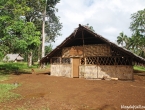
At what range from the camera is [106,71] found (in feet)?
51.9

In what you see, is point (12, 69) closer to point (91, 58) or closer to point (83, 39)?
point (83, 39)

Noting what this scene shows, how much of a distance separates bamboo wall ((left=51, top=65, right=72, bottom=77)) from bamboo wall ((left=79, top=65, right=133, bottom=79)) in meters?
1.50

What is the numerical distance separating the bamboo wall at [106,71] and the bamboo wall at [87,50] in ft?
4.30

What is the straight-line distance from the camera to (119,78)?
1544cm

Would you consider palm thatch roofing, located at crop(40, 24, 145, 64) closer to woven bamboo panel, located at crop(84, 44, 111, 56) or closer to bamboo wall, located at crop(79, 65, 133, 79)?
woven bamboo panel, located at crop(84, 44, 111, 56)

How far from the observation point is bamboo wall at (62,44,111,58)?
51.8ft

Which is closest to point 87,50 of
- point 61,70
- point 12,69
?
point 61,70

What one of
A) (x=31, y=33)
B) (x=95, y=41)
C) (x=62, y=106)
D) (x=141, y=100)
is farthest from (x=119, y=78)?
(x=31, y=33)

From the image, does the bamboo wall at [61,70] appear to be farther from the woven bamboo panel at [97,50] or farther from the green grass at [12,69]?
the green grass at [12,69]

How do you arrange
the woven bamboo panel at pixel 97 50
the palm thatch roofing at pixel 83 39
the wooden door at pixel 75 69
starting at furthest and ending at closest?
the wooden door at pixel 75 69 < the woven bamboo panel at pixel 97 50 < the palm thatch roofing at pixel 83 39

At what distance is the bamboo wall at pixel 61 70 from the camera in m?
17.8

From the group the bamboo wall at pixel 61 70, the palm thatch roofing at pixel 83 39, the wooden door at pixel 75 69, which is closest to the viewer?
the palm thatch roofing at pixel 83 39

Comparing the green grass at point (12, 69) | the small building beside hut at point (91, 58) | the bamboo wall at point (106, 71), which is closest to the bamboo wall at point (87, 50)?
the small building beside hut at point (91, 58)

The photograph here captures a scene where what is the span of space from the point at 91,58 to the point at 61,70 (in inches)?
158
